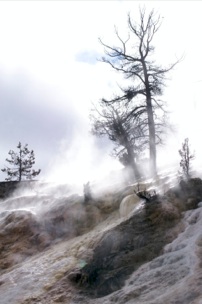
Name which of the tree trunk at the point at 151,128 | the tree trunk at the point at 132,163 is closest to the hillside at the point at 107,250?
the tree trunk at the point at 132,163

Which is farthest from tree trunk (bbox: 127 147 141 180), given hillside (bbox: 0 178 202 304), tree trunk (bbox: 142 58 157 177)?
hillside (bbox: 0 178 202 304)

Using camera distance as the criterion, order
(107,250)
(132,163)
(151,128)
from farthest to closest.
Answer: (132,163) < (151,128) < (107,250)

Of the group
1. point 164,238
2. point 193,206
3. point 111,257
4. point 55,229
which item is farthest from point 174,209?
point 55,229

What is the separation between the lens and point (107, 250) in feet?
33.3

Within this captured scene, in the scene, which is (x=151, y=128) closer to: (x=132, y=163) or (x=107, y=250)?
(x=132, y=163)

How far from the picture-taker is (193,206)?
A: 10.9m

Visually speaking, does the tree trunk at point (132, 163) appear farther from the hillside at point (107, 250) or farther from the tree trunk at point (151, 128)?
the hillside at point (107, 250)

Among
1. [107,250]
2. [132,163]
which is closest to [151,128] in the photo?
[132,163]

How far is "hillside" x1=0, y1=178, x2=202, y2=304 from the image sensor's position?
773 cm

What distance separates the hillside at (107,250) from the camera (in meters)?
7.73

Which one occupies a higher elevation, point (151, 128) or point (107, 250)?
point (151, 128)

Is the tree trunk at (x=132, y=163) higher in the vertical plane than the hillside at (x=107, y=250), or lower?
higher

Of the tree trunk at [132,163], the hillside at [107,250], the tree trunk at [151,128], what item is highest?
the tree trunk at [151,128]

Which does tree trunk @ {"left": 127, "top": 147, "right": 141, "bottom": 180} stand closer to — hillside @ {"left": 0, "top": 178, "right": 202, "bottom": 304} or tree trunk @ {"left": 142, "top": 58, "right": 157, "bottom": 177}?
tree trunk @ {"left": 142, "top": 58, "right": 157, "bottom": 177}
